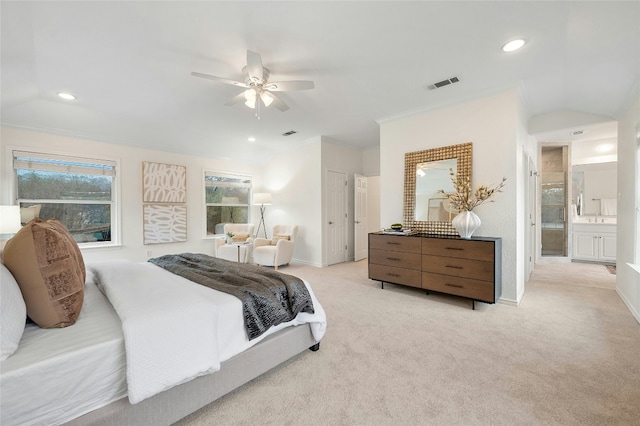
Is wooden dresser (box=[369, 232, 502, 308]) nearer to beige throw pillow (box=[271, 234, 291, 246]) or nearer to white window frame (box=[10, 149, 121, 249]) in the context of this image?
beige throw pillow (box=[271, 234, 291, 246])

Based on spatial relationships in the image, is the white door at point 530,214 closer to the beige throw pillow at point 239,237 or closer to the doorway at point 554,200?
the doorway at point 554,200

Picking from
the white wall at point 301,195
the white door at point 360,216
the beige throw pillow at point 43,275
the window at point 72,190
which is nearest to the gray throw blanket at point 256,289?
the beige throw pillow at point 43,275

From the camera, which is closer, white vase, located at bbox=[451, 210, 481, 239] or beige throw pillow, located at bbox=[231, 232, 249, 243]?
white vase, located at bbox=[451, 210, 481, 239]

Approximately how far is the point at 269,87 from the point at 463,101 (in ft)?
8.22

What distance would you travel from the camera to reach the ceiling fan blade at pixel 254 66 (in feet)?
7.30

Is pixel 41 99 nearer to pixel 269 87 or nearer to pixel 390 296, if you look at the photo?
pixel 269 87

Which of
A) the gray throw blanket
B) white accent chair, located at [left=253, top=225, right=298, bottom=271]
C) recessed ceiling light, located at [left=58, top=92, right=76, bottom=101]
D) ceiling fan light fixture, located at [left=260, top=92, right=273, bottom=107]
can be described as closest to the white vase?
the gray throw blanket

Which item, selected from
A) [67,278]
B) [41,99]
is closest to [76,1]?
[67,278]

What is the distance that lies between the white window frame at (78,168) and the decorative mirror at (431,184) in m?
4.92

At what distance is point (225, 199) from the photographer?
6.02m

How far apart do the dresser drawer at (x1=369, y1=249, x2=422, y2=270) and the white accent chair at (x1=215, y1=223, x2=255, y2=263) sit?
2600 mm

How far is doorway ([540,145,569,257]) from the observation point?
214 inches

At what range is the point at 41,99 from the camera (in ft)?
11.2

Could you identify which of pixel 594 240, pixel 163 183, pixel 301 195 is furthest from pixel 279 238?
pixel 594 240
